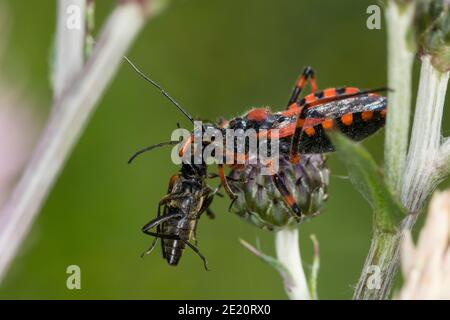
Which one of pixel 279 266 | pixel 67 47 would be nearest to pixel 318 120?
pixel 279 266

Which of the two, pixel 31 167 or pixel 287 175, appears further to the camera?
pixel 287 175

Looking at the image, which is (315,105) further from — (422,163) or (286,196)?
(422,163)

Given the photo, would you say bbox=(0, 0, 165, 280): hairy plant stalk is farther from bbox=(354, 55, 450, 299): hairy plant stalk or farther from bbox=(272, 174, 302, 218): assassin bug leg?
bbox=(272, 174, 302, 218): assassin bug leg

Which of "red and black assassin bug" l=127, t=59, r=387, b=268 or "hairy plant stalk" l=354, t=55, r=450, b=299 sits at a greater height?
"red and black assassin bug" l=127, t=59, r=387, b=268

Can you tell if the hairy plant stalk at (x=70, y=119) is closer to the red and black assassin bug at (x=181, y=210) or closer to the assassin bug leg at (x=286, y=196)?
the red and black assassin bug at (x=181, y=210)

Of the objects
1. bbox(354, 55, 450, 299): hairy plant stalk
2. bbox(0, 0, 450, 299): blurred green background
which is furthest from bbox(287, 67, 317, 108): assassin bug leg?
bbox(0, 0, 450, 299): blurred green background

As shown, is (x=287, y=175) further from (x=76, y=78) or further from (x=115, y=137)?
(x=115, y=137)
